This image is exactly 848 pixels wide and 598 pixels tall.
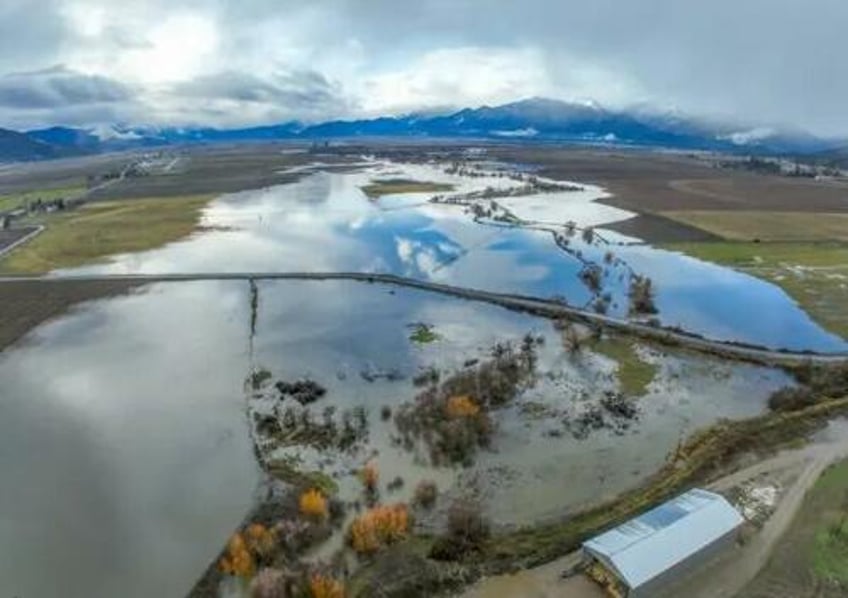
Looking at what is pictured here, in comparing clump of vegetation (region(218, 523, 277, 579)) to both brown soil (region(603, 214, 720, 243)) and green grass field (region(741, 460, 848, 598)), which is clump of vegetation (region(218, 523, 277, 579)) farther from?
brown soil (region(603, 214, 720, 243))

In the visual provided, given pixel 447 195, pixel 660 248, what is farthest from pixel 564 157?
pixel 660 248

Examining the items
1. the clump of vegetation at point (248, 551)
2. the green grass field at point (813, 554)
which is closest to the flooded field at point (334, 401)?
the clump of vegetation at point (248, 551)

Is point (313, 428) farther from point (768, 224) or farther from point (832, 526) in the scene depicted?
point (768, 224)

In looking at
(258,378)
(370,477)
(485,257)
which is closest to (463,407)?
(370,477)

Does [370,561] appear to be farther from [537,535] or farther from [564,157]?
[564,157]

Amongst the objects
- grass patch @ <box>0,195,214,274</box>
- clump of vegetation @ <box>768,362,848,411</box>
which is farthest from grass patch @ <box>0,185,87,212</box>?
clump of vegetation @ <box>768,362,848,411</box>
